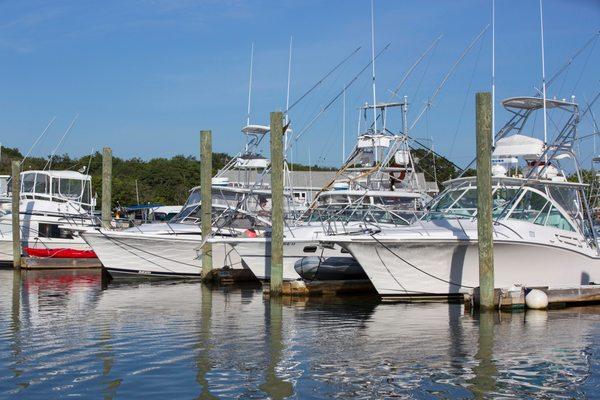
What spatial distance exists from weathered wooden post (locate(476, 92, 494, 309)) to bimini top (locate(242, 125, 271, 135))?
13.2 m

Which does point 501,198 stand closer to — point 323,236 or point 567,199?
point 567,199

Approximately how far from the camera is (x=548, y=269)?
19516 mm

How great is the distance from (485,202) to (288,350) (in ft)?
19.9

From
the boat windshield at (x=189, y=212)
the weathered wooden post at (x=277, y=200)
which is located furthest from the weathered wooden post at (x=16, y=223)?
the weathered wooden post at (x=277, y=200)

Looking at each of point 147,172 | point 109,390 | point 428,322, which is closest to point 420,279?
point 428,322

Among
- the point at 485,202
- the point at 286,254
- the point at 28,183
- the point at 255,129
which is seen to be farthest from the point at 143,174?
the point at 485,202

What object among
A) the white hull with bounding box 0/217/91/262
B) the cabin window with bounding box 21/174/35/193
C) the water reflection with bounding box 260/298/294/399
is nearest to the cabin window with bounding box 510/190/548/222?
the water reflection with bounding box 260/298/294/399

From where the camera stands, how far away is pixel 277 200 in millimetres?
20703

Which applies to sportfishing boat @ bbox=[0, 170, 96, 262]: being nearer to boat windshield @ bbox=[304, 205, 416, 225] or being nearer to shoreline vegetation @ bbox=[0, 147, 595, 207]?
boat windshield @ bbox=[304, 205, 416, 225]

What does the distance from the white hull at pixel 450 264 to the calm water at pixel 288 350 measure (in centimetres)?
68

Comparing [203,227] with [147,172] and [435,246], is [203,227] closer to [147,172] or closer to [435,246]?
[435,246]

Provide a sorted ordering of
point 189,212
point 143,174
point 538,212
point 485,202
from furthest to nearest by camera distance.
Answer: point 143,174 → point 189,212 → point 538,212 → point 485,202

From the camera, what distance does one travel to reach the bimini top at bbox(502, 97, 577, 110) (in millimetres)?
22156

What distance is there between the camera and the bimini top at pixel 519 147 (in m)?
22.0
